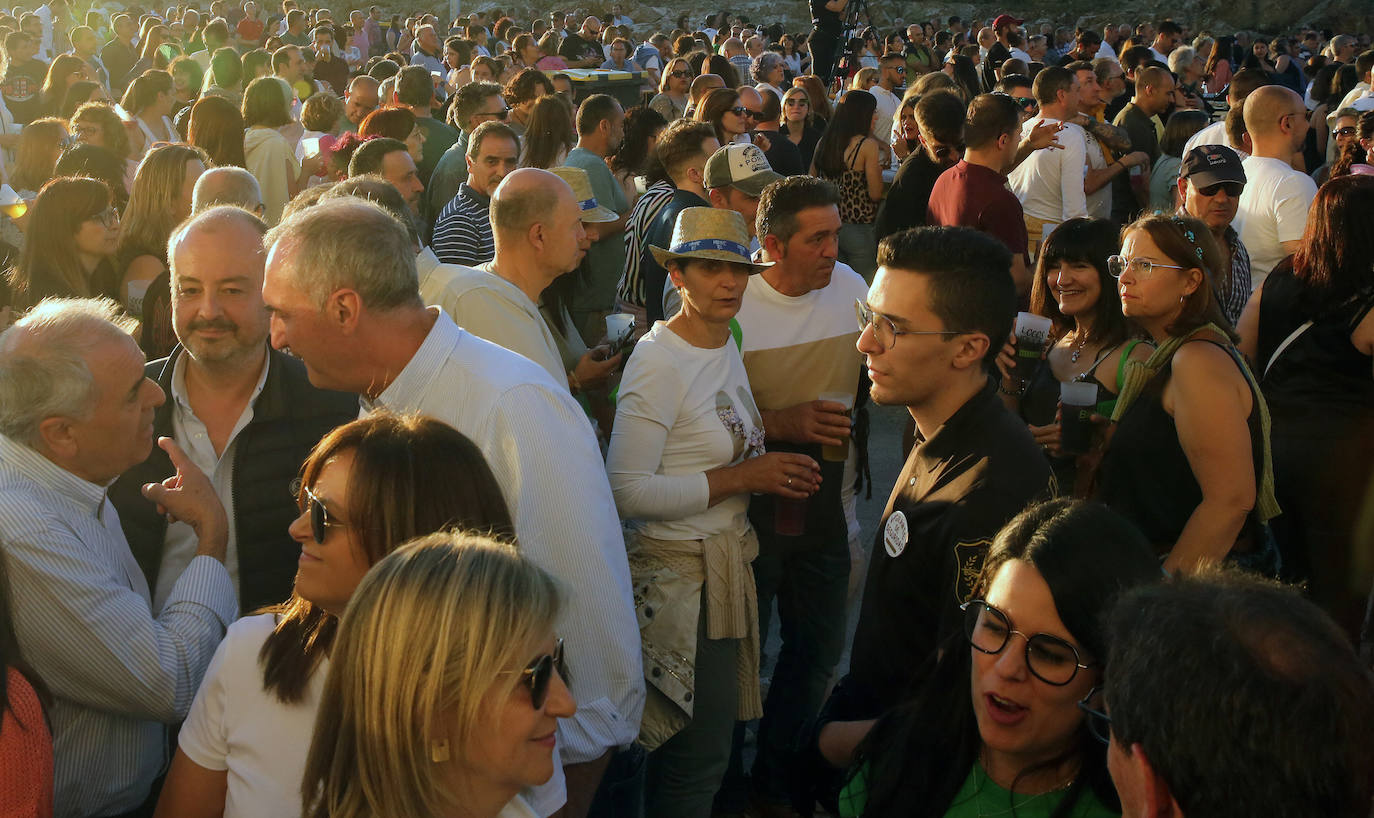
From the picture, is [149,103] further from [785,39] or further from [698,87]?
[785,39]

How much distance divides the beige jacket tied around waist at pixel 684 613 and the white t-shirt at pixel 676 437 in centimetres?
6

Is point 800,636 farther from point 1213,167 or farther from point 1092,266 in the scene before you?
point 1213,167

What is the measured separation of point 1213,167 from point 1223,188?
101 mm

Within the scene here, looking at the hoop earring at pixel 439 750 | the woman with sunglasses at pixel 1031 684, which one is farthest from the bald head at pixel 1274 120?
the hoop earring at pixel 439 750

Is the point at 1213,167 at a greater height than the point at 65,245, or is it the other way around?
the point at 1213,167

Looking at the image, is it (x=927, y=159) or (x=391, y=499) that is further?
(x=927, y=159)

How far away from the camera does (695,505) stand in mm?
3299

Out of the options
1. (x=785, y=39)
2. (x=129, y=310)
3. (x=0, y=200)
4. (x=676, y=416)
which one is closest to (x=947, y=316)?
(x=676, y=416)

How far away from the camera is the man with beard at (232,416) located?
3.05 metres

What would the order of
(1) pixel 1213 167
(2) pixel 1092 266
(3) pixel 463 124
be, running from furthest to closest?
(3) pixel 463 124 < (1) pixel 1213 167 < (2) pixel 1092 266

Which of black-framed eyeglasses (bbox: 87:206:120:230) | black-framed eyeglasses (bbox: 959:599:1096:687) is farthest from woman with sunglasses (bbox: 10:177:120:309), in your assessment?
black-framed eyeglasses (bbox: 959:599:1096:687)

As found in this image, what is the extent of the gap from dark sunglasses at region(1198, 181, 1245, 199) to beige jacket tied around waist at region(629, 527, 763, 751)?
2917 millimetres

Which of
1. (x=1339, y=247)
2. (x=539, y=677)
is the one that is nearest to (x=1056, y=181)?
(x=1339, y=247)

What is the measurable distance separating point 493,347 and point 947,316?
41.3 inches
